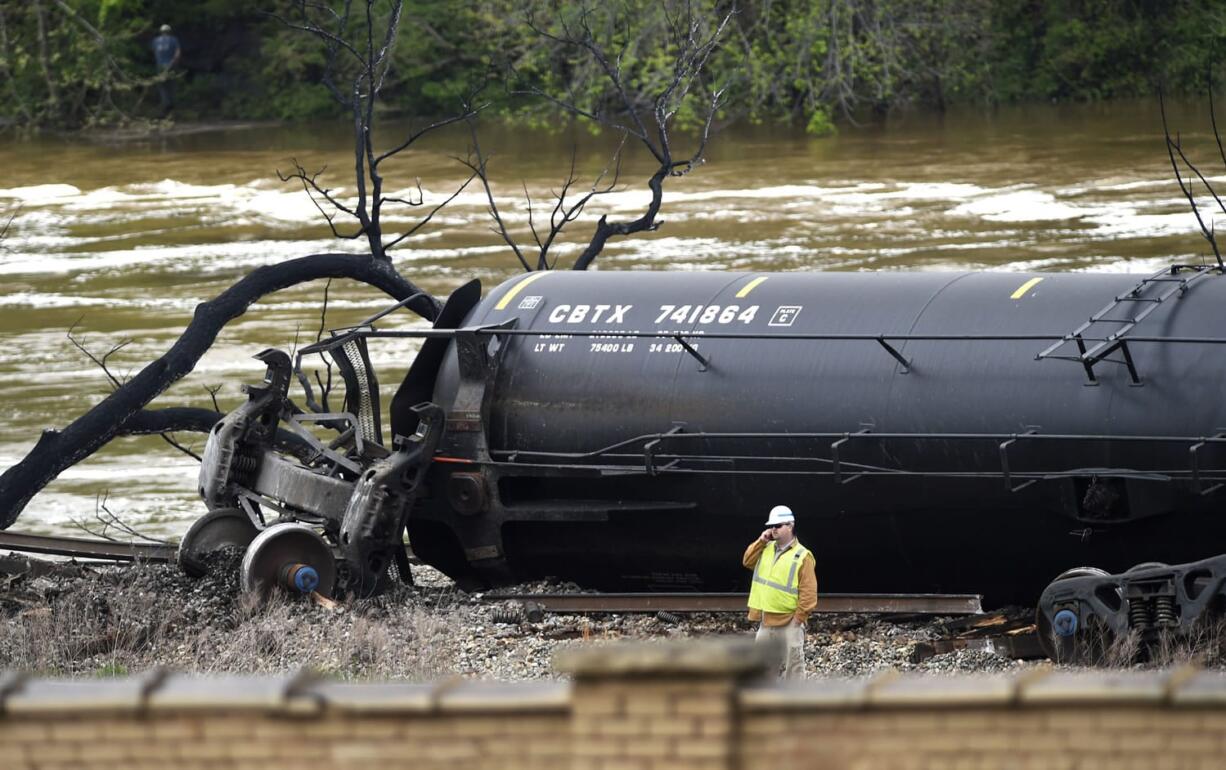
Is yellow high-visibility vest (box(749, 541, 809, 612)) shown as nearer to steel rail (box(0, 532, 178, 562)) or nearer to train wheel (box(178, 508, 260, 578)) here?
train wheel (box(178, 508, 260, 578))

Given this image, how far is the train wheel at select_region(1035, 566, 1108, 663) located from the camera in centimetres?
1142

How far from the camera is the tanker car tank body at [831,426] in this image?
1168cm

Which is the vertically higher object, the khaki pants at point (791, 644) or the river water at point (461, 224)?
the khaki pants at point (791, 644)

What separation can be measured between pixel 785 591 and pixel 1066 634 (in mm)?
1801

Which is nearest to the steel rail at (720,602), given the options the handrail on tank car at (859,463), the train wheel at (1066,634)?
the train wheel at (1066,634)

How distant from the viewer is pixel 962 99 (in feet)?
170

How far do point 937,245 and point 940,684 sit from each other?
1162 inches

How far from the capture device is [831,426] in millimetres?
12430

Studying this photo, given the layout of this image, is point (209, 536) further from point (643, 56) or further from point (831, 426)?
point (643, 56)

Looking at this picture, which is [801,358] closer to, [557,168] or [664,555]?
[664,555]

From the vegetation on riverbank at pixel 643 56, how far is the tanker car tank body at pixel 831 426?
57.3 feet

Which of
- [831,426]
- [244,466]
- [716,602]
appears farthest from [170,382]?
[831,426]

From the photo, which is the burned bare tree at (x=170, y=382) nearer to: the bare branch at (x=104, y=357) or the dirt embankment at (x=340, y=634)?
the bare branch at (x=104, y=357)

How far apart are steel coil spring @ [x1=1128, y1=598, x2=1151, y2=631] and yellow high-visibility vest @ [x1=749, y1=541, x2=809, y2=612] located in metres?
2.01
